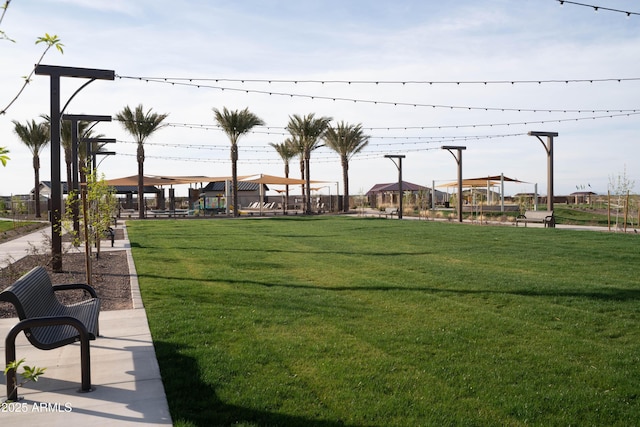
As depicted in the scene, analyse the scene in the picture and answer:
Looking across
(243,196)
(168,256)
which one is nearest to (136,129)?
(243,196)

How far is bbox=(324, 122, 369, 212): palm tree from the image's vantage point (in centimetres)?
4109

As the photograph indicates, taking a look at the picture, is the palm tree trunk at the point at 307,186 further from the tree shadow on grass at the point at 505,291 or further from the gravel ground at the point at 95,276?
the tree shadow on grass at the point at 505,291

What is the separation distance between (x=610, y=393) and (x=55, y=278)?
27.7ft

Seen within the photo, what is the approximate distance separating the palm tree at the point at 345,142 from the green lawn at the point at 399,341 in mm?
30603

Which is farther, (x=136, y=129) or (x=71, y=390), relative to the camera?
(x=136, y=129)

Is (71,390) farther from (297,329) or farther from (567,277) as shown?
(567,277)

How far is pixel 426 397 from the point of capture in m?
3.92

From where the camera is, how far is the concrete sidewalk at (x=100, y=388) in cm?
362

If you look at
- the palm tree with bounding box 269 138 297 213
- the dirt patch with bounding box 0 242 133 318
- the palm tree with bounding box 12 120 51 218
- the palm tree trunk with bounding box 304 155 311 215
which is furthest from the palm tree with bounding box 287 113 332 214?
the dirt patch with bounding box 0 242 133 318

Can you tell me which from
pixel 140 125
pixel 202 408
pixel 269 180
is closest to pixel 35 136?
pixel 140 125

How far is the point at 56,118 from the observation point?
9.53 metres

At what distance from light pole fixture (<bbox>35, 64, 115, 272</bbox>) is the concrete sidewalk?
4.17 metres

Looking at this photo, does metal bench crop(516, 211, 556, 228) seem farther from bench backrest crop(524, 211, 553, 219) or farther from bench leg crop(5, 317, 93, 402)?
bench leg crop(5, 317, 93, 402)

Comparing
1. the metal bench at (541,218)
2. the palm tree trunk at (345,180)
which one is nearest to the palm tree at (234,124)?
the palm tree trunk at (345,180)
